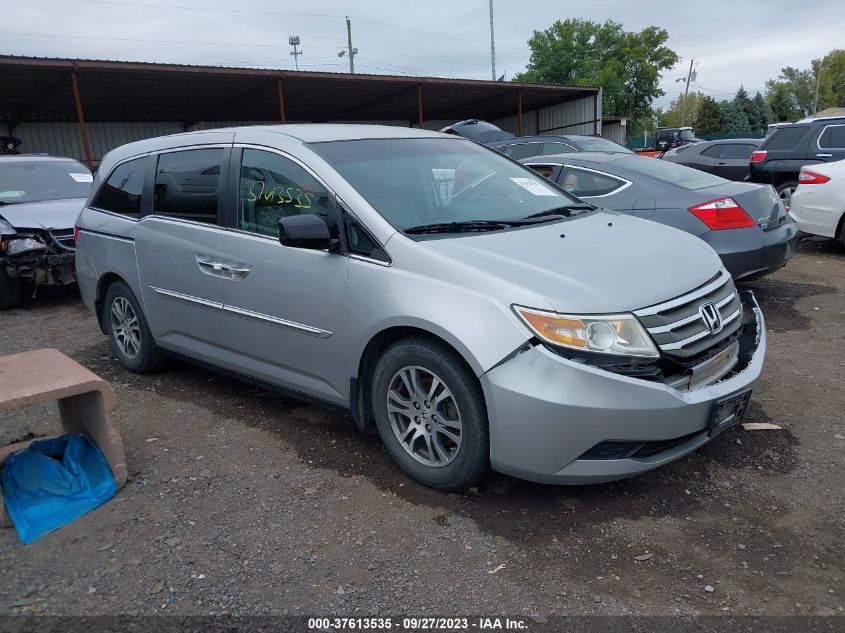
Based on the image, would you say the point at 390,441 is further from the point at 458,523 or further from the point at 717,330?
the point at 717,330

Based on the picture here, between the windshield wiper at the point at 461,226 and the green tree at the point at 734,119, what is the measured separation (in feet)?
207

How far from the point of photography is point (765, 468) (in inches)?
132

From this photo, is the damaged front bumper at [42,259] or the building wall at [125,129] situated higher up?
the building wall at [125,129]

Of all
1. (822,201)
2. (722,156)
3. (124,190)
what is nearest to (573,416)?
(124,190)

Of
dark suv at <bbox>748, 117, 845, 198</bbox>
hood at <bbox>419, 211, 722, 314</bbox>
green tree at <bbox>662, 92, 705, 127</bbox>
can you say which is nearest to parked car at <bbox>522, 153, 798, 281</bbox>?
hood at <bbox>419, 211, 722, 314</bbox>

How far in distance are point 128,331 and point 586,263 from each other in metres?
3.66

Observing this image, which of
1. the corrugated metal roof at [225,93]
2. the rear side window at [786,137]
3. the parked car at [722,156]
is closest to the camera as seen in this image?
the rear side window at [786,137]

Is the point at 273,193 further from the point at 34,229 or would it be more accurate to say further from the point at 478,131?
the point at 478,131

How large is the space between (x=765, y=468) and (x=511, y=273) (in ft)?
5.57

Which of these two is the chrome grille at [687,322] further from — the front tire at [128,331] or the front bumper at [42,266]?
the front bumper at [42,266]

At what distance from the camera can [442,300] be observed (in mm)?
2953

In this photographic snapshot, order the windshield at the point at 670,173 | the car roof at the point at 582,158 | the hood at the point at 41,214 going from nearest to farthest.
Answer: the windshield at the point at 670,173 → the car roof at the point at 582,158 → the hood at the point at 41,214

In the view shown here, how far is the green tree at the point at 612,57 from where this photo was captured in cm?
6075

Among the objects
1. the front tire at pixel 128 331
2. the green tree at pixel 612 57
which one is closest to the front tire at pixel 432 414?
the front tire at pixel 128 331
